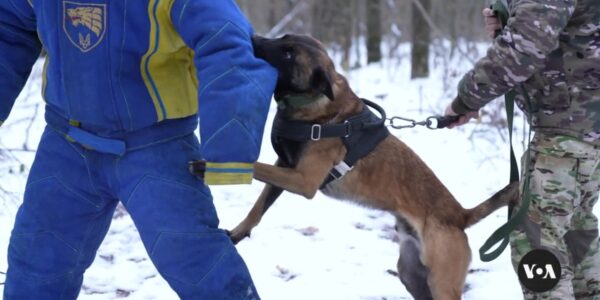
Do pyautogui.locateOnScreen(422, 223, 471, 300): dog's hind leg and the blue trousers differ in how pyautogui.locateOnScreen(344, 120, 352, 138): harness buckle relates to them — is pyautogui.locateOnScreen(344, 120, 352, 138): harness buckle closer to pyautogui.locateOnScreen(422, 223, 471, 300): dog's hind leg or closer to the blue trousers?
pyautogui.locateOnScreen(422, 223, 471, 300): dog's hind leg

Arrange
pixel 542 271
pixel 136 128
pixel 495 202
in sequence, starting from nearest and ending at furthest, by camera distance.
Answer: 1. pixel 136 128
2. pixel 542 271
3. pixel 495 202

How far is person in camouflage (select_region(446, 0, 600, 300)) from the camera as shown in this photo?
2656 millimetres

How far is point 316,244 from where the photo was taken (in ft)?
15.9

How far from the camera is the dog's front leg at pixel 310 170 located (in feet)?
10.7

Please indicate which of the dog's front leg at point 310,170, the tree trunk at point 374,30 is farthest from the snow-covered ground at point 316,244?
the tree trunk at point 374,30

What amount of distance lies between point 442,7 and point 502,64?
620 inches

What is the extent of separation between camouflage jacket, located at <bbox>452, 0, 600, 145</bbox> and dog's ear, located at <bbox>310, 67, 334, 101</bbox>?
2.03ft

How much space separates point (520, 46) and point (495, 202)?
3.41 feet

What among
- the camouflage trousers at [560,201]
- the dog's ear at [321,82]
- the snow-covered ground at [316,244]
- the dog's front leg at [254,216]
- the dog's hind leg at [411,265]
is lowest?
the snow-covered ground at [316,244]

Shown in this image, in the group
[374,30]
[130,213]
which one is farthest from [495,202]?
[374,30]

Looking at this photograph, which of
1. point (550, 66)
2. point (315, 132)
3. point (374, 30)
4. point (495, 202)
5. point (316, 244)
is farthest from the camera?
point (374, 30)

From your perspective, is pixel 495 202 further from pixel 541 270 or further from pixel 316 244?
pixel 316 244

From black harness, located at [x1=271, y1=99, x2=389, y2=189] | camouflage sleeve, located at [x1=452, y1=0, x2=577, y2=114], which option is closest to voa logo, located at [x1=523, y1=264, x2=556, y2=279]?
camouflage sleeve, located at [x1=452, y1=0, x2=577, y2=114]

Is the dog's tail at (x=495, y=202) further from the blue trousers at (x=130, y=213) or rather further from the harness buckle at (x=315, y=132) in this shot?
the blue trousers at (x=130, y=213)
